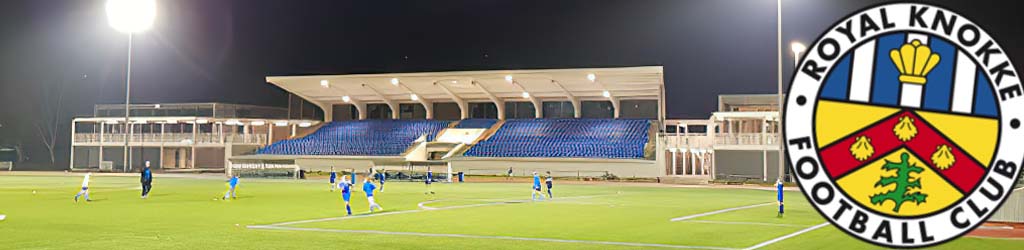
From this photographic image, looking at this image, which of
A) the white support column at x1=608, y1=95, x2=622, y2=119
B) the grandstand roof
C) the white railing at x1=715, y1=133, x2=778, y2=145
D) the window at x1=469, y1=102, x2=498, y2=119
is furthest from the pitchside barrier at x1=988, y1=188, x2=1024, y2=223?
the window at x1=469, y1=102, x2=498, y2=119

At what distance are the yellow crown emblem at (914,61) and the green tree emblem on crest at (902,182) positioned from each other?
0.27m

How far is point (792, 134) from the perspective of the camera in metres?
3.16

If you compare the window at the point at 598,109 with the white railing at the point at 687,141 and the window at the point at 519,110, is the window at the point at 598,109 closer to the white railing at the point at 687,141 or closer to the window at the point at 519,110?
the window at the point at 519,110

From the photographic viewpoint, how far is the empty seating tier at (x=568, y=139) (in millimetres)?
65562

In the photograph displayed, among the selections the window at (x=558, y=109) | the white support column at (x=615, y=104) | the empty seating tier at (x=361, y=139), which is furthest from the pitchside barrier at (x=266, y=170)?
the white support column at (x=615, y=104)

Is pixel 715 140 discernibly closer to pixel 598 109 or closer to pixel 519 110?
pixel 598 109

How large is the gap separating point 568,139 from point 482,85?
9642mm

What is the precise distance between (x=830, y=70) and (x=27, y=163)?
11390 centimetres

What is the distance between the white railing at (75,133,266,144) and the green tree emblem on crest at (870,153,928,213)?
3062 inches

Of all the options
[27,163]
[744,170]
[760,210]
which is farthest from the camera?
[27,163]

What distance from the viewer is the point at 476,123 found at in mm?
77500

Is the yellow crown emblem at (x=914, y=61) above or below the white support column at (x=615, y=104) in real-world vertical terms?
below

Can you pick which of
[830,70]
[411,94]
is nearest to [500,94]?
[411,94]

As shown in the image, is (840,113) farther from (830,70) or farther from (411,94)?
(411,94)
